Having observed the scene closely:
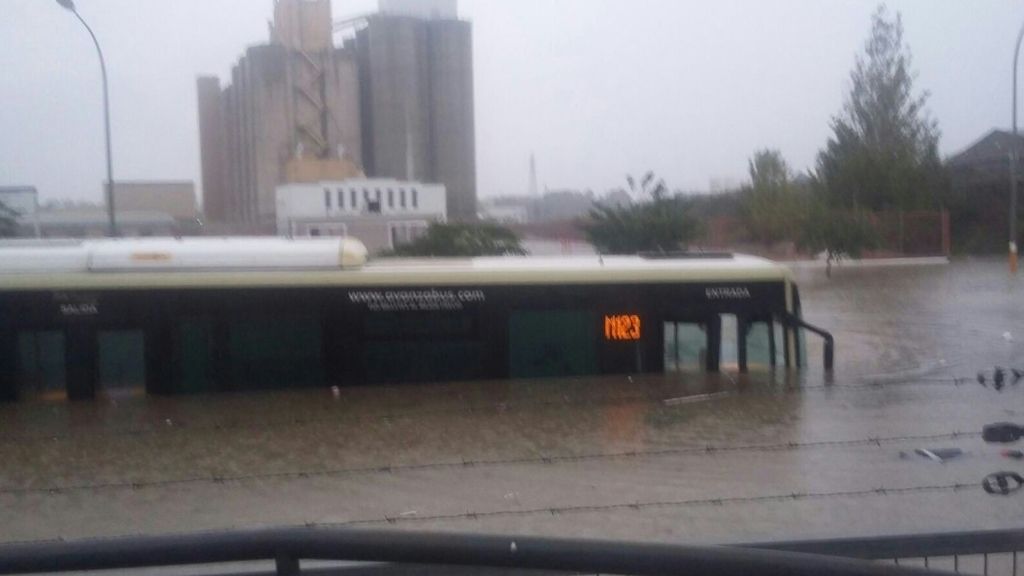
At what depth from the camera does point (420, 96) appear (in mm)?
34438

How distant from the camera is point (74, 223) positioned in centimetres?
1939

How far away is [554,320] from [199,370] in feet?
14.3

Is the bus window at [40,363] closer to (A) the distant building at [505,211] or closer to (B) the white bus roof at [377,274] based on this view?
(B) the white bus roof at [377,274]

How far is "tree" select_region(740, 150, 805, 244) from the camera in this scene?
26.0m

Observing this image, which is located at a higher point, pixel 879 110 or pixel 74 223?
pixel 879 110

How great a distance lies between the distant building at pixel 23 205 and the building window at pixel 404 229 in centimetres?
722

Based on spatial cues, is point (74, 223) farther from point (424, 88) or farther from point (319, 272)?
point (424, 88)

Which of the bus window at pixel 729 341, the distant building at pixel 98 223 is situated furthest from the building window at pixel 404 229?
the bus window at pixel 729 341

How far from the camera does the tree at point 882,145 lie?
112 ft

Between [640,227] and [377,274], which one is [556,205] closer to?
[640,227]

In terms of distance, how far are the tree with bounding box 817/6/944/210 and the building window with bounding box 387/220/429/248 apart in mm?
14449

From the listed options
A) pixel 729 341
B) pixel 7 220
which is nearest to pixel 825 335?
pixel 729 341

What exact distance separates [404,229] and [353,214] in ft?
6.38

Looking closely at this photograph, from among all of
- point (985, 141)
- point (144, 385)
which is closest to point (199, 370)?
point (144, 385)
